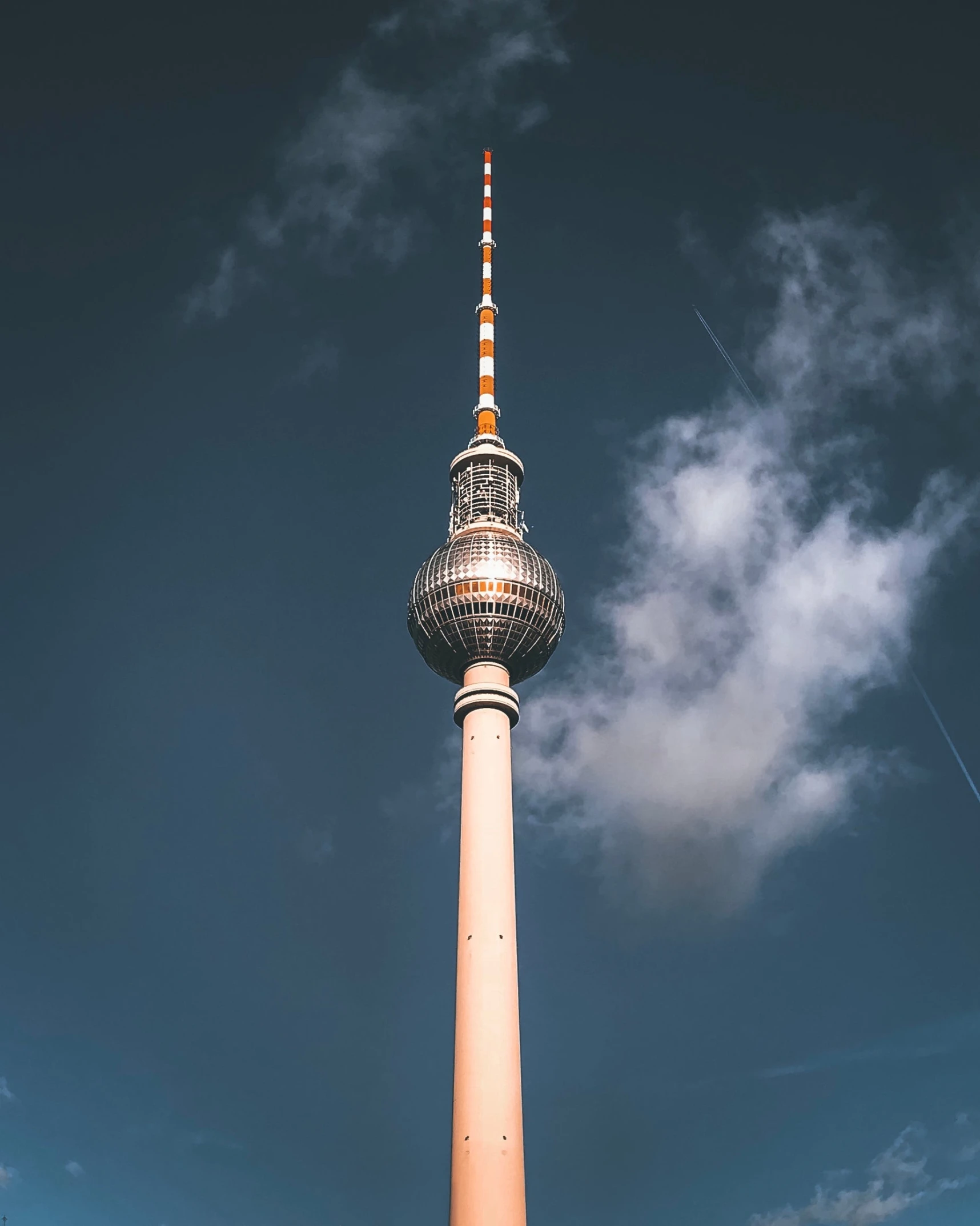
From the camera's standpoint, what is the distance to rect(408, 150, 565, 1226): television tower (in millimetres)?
79125

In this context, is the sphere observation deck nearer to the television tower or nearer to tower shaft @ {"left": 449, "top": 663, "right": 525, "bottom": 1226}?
the television tower

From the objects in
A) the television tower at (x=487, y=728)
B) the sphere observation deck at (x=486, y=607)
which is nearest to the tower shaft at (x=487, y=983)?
the television tower at (x=487, y=728)

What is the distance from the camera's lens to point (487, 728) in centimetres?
9662

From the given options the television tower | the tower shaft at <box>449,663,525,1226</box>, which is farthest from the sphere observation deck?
the tower shaft at <box>449,663,525,1226</box>

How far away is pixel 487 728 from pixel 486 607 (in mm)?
10765

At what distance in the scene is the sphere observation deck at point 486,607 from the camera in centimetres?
10194

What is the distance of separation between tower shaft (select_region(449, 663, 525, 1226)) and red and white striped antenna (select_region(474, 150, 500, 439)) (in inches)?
1172

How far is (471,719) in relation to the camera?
97750 mm

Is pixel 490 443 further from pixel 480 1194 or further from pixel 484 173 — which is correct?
pixel 480 1194

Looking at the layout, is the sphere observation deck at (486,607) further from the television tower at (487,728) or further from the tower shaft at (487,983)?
the tower shaft at (487,983)

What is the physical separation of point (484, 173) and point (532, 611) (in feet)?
189

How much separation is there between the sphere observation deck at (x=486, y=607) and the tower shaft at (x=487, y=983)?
2.76 metres

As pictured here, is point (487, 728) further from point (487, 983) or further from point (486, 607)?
point (487, 983)

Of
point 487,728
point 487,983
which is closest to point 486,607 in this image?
point 487,728
